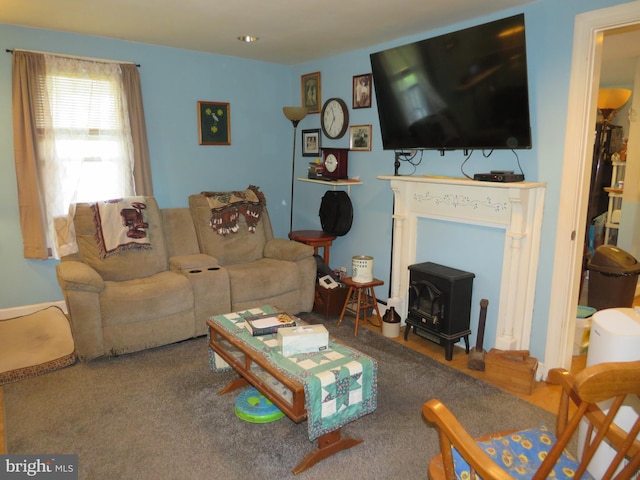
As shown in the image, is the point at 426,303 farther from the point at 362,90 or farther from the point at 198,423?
the point at 362,90

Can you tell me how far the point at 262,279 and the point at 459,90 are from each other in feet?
6.63

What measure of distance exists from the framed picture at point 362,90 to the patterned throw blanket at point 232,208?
49.3 inches

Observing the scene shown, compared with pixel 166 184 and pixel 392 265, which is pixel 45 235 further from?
pixel 392 265

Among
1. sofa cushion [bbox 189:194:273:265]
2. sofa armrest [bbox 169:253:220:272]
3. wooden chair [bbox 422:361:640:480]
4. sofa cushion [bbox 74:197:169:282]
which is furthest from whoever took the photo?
sofa cushion [bbox 189:194:273:265]

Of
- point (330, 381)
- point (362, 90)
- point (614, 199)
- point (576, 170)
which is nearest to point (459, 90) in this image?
point (576, 170)

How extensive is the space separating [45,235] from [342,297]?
2.51m

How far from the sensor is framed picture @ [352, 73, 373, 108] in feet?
12.8

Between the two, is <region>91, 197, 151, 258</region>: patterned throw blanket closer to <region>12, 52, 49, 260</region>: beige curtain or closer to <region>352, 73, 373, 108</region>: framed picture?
<region>12, 52, 49, 260</region>: beige curtain

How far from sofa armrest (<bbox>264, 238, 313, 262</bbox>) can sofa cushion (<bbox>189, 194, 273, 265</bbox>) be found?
10 cm

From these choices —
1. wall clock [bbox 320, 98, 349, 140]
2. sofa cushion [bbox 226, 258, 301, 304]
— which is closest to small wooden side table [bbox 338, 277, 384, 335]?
sofa cushion [bbox 226, 258, 301, 304]

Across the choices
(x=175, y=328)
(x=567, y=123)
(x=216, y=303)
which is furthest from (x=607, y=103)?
(x=175, y=328)

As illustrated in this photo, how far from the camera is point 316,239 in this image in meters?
4.16

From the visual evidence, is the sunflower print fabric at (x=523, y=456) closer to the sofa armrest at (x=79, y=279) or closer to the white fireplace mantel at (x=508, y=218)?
the white fireplace mantel at (x=508, y=218)

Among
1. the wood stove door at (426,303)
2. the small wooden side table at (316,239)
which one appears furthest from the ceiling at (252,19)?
the wood stove door at (426,303)
